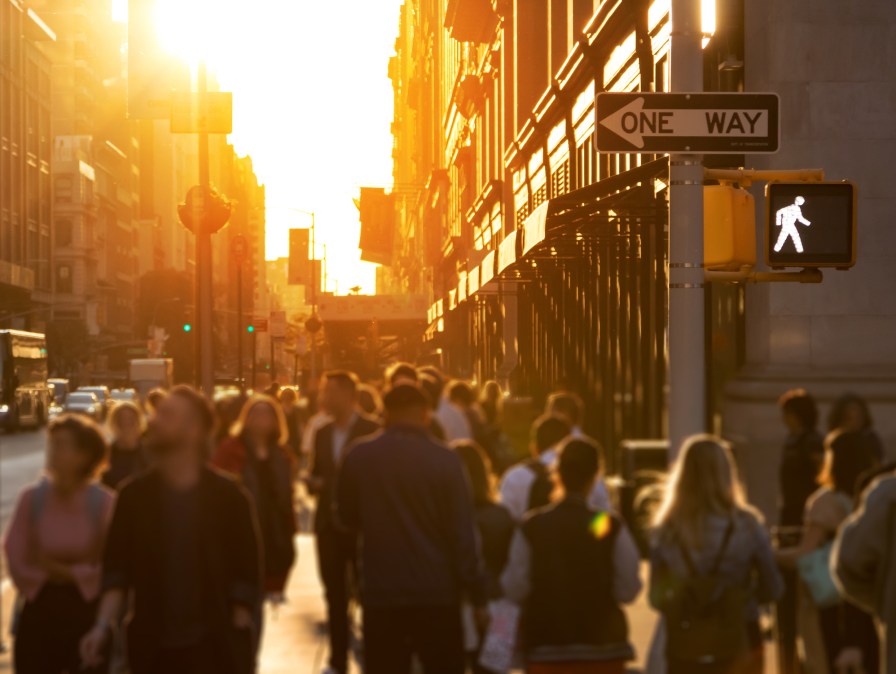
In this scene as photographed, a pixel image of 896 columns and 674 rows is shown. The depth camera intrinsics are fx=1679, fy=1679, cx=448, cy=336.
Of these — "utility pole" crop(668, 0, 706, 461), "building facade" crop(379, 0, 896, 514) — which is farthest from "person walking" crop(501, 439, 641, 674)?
"building facade" crop(379, 0, 896, 514)

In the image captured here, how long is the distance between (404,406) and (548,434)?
9.01 feet

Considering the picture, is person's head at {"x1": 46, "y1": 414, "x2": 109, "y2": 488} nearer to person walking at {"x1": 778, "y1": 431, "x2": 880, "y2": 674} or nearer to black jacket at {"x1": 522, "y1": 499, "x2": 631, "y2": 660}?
black jacket at {"x1": 522, "y1": 499, "x2": 631, "y2": 660}

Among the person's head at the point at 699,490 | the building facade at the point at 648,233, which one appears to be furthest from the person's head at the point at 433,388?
the person's head at the point at 699,490

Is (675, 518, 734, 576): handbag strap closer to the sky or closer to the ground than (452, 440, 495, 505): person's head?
closer to the ground

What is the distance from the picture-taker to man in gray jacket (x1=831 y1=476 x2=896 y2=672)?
651 cm

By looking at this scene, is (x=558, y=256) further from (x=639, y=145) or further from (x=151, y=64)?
(x=639, y=145)

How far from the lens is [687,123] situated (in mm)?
10383

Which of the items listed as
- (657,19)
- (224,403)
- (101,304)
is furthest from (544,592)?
(101,304)

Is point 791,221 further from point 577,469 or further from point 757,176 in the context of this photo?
point 577,469

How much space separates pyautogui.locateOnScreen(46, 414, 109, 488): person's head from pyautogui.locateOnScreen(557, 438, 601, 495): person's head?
2140mm

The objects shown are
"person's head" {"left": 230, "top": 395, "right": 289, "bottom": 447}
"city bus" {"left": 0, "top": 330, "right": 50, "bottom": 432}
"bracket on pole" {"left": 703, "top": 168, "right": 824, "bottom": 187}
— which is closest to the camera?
"bracket on pole" {"left": 703, "top": 168, "right": 824, "bottom": 187}

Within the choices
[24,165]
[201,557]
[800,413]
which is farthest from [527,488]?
[24,165]

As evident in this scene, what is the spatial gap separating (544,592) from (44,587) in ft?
7.45

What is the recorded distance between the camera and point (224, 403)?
15.1 meters
